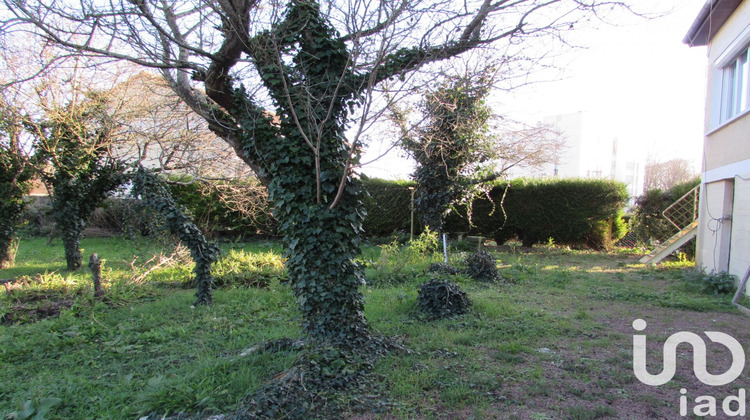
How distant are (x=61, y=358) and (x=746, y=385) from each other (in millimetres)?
5896

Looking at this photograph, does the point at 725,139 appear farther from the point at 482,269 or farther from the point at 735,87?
the point at 482,269

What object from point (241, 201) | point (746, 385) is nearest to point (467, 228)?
point (241, 201)

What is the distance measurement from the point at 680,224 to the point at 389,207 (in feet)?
26.5

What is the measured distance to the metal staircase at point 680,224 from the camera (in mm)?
9125

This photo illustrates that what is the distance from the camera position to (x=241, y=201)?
890 centimetres

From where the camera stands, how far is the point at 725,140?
6.80 m

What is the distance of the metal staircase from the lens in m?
9.12

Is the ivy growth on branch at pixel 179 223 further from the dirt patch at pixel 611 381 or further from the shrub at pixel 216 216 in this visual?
the shrub at pixel 216 216

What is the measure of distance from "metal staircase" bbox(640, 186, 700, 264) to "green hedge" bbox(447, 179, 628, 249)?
1266 mm

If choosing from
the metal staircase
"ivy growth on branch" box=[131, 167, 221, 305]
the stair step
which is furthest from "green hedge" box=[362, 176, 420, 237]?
"ivy growth on branch" box=[131, 167, 221, 305]

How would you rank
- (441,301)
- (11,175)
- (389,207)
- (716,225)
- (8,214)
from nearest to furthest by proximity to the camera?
(441,301) < (716,225) < (11,175) < (8,214) < (389,207)

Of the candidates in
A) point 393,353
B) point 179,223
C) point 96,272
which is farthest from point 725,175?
point 96,272

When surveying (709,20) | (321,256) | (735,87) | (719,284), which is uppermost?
(709,20)

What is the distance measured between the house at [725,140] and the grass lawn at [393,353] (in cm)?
98
